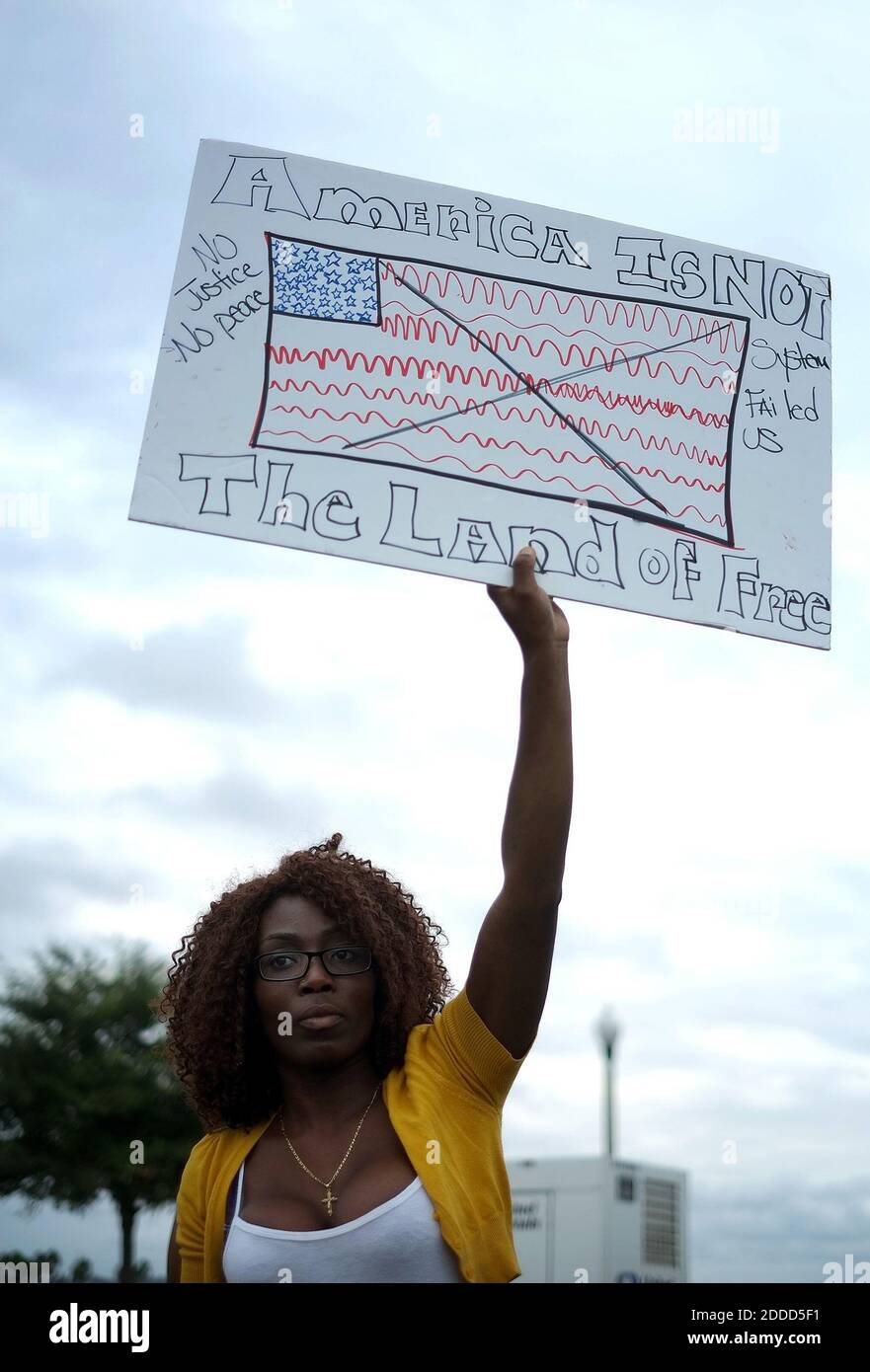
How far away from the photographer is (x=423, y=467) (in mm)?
3523

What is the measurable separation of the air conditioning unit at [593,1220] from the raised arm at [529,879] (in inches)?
604

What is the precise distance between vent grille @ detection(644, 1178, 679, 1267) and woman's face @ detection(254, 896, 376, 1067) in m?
16.6

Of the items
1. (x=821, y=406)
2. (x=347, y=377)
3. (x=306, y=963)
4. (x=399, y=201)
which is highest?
(x=399, y=201)

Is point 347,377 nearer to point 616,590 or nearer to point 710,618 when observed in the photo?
point 616,590

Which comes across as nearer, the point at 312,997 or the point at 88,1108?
the point at 312,997

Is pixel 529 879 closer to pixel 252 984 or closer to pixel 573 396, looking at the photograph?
pixel 252 984

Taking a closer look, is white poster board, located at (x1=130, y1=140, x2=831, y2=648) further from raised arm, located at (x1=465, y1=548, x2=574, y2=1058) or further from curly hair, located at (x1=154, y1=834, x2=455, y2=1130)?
curly hair, located at (x1=154, y1=834, x2=455, y2=1130)

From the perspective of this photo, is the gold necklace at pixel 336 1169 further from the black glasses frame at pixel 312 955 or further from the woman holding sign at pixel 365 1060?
the black glasses frame at pixel 312 955

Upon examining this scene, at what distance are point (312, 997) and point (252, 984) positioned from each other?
279 mm

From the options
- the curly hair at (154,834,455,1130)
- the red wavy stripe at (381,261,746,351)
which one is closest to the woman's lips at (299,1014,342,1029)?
the curly hair at (154,834,455,1130)

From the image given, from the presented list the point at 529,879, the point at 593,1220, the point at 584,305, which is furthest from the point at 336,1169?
the point at 593,1220

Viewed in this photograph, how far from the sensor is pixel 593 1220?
57.3ft
